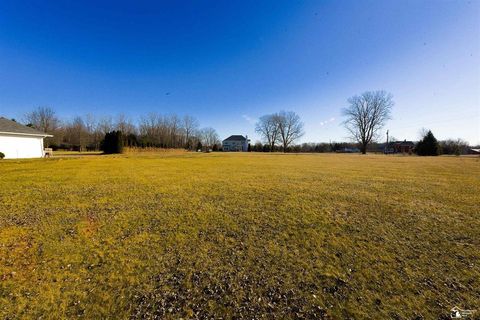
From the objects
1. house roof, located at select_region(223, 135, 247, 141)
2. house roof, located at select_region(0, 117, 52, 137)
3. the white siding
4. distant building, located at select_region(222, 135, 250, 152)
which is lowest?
the white siding

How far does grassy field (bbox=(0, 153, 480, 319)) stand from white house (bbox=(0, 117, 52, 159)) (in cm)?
2037

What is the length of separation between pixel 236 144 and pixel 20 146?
81503mm

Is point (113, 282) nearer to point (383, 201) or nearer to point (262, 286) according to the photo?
point (262, 286)

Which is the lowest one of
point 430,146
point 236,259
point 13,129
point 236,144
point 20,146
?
point 236,259

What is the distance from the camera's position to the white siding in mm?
18841

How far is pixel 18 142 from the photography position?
19953 millimetres

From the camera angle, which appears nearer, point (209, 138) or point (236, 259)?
point (236, 259)

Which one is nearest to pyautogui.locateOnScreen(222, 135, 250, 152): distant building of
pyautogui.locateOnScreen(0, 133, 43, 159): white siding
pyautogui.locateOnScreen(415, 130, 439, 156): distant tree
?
pyautogui.locateOnScreen(415, 130, 439, 156): distant tree

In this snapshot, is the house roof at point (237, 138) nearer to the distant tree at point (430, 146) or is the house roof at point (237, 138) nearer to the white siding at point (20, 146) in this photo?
the distant tree at point (430, 146)

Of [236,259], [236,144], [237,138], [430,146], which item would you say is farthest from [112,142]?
[430,146]

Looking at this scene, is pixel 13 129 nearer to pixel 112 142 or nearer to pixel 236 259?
pixel 112 142

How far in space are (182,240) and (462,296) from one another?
174 inches

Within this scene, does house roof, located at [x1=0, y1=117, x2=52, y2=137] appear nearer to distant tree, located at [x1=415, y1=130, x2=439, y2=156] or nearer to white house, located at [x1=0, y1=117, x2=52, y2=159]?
white house, located at [x1=0, y1=117, x2=52, y2=159]

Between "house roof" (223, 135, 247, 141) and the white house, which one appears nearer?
the white house
